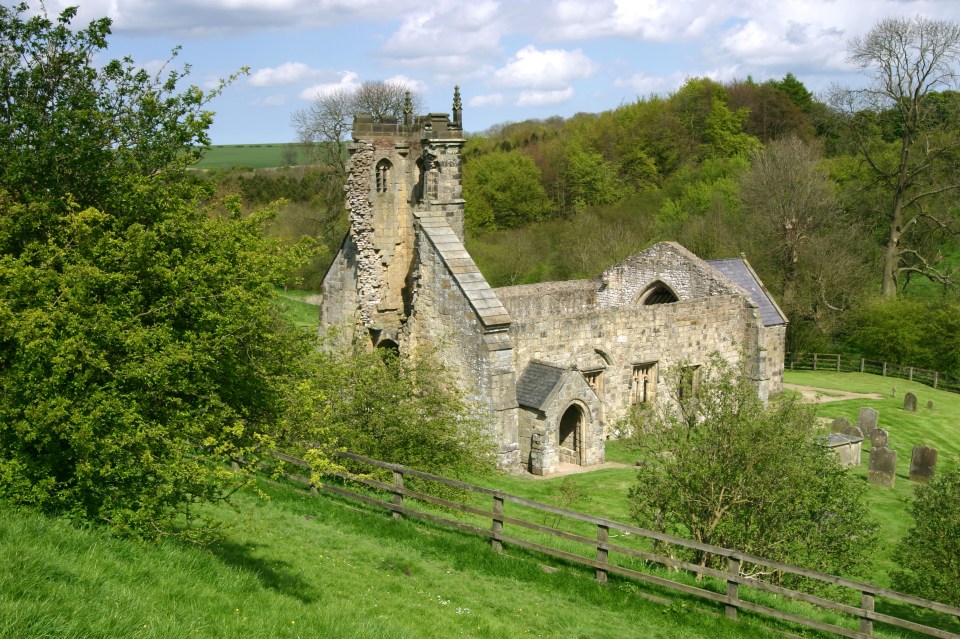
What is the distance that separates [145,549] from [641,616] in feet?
19.2

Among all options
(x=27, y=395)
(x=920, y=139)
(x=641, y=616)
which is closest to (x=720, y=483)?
(x=641, y=616)

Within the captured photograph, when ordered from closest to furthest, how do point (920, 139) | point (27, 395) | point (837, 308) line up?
point (27, 395) → point (837, 308) → point (920, 139)

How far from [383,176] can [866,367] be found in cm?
2596

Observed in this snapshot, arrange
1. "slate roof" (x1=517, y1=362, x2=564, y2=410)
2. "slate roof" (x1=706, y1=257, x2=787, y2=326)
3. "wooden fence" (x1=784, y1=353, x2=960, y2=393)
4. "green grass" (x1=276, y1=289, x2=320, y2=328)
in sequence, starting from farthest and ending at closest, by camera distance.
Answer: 1. "green grass" (x1=276, y1=289, x2=320, y2=328)
2. "wooden fence" (x1=784, y1=353, x2=960, y2=393)
3. "slate roof" (x1=706, y1=257, x2=787, y2=326)
4. "slate roof" (x1=517, y1=362, x2=564, y2=410)

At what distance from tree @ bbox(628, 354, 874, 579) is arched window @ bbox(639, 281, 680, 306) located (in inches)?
659

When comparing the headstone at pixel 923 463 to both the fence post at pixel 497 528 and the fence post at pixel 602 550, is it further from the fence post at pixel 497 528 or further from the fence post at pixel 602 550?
the fence post at pixel 497 528

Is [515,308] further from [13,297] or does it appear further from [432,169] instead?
[13,297]

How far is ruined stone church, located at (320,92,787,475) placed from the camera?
20.6 metres

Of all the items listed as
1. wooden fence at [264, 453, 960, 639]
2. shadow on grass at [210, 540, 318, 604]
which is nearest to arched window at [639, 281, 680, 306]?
wooden fence at [264, 453, 960, 639]

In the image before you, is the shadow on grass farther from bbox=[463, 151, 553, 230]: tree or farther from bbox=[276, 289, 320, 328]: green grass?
bbox=[463, 151, 553, 230]: tree

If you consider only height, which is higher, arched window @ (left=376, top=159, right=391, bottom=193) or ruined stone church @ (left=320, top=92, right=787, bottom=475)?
arched window @ (left=376, top=159, right=391, bottom=193)

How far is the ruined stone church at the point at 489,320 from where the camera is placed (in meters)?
20.6

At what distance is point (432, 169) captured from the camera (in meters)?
22.4

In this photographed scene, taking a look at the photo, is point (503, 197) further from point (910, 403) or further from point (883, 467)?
point (883, 467)
